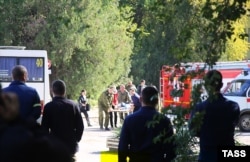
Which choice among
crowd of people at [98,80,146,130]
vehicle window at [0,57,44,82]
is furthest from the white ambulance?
vehicle window at [0,57,44,82]

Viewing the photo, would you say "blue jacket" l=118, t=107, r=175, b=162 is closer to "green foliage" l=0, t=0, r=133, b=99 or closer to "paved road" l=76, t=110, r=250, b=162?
"paved road" l=76, t=110, r=250, b=162

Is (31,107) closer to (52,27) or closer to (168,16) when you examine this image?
(168,16)

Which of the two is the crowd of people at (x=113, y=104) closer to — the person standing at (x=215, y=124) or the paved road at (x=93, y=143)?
the paved road at (x=93, y=143)

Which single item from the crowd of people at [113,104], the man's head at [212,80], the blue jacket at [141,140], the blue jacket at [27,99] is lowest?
the crowd of people at [113,104]

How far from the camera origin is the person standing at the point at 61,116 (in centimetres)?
1024

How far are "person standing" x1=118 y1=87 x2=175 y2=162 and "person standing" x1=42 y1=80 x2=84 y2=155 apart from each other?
6.51 feet

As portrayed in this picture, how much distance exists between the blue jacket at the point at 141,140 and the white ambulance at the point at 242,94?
78.0 feet

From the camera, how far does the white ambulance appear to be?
32.2m

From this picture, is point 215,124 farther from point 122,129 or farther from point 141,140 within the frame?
point 122,129

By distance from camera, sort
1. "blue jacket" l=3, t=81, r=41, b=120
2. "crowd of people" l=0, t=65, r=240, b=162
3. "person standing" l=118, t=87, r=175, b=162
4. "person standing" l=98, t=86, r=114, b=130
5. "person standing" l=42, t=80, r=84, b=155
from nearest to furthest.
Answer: "crowd of people" l=0, t=65, r=240, b=162, "person standing" l=118, t=87, r=175, b=162, "person standing" l=42, t=80, r=84, b=155, "blue jacket" l=3, t=81, r=41, b=120, "person standing" l=98, t=86, r=114, b=130

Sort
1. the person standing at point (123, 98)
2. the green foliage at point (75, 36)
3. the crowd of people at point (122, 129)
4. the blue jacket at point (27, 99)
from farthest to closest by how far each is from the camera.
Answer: the green foliage at point (75, 36)
the person standing at point (123, 98)
the blue jacket at point (27, 99)
the crowd of people at point (122, 129)

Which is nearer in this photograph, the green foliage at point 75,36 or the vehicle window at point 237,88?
the vehicle window at point 237,88

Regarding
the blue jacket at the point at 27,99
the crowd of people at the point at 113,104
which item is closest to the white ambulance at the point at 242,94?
the crowd of people at the point at 113,104

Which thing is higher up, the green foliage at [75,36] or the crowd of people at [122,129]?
the green foliage at [75,36]
